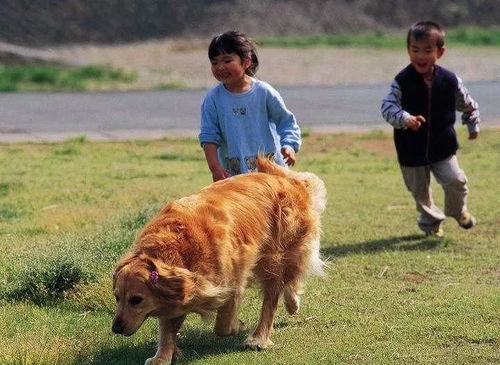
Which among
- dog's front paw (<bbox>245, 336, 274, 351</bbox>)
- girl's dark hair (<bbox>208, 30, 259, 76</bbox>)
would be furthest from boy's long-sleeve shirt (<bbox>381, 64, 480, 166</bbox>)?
dog's front paw (<bbox>245, 336, 274, 351</bbox>)

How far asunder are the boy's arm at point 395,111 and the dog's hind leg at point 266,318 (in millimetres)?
2883

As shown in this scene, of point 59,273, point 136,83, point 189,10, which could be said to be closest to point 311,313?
point 59,273

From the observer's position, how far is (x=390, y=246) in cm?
883

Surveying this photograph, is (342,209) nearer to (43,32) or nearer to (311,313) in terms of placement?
(311,313)

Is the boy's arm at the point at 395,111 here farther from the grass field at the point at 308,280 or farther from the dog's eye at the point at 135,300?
the dog's eye at the point at 135,300

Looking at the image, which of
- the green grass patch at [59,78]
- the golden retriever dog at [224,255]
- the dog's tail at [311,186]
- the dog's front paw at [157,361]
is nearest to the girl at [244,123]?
the dog's tail at [311,186]

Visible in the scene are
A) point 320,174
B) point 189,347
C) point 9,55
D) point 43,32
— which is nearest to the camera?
point 189,347

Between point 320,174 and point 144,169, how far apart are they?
6.28 feet

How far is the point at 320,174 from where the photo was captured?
1198 cm

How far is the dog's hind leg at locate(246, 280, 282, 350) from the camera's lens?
600 centimetres

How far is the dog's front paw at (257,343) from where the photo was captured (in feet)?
19.6

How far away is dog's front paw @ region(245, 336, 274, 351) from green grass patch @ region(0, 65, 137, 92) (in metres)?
15.2

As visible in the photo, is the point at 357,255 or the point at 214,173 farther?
the point at 357,255

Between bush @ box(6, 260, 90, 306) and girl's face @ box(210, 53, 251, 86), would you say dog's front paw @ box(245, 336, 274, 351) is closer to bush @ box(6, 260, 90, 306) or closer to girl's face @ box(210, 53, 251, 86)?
bush @ box(6, 260, 90, 306)
